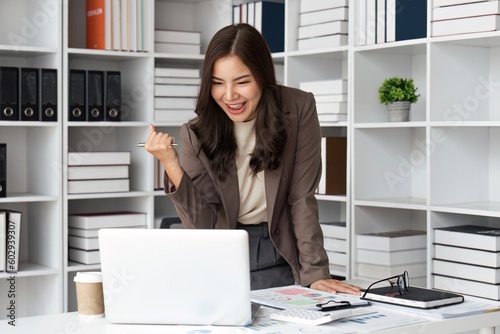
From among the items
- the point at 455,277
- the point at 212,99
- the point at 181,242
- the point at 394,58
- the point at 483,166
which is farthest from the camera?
the point at 394,58

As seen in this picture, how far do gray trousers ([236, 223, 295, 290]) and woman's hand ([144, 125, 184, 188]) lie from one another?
0.43 meters

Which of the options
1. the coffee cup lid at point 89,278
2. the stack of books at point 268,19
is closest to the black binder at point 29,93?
the stack of books at point 268,19

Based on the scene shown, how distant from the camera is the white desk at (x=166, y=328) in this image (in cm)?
193

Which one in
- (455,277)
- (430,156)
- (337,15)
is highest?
(337,15)

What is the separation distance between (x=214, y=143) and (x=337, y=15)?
4.46 ft

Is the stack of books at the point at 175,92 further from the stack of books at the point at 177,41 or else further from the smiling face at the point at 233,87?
the smiling face at the point at 233,87

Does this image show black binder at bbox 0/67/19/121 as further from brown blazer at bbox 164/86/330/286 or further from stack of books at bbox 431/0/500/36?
stack of books at bbox 431/0/500/36

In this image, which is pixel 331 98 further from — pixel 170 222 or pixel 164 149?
pixel 164 149

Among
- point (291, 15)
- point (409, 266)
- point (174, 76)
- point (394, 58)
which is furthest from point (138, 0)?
point (409, 266)

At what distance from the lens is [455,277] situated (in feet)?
10.9

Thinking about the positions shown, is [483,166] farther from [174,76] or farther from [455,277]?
[174,76]

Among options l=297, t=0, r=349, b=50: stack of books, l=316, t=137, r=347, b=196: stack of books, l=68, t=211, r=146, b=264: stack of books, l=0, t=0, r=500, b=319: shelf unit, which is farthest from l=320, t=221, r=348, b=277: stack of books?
l=68, t=211, r=146, b=264: stack of books

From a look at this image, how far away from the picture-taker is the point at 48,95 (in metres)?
3.79

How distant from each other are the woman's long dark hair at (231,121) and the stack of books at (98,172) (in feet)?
4.40
